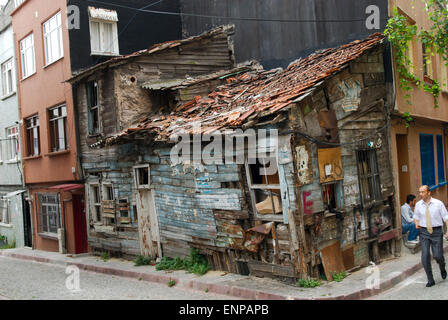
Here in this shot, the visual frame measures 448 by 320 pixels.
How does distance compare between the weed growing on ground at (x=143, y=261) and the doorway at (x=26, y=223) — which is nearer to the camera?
the weed growing on ground at (x=143, y=261)

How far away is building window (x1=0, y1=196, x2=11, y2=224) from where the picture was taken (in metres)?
22.3

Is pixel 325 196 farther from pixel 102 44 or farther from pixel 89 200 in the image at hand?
pixel 102 44

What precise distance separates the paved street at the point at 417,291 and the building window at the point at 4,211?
18844mm

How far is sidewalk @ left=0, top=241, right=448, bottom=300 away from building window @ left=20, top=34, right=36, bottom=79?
9.90 meters

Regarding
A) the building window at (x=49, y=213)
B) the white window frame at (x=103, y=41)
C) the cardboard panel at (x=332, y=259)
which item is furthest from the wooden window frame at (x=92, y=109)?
the cardboard panel at (x=332, y=259)

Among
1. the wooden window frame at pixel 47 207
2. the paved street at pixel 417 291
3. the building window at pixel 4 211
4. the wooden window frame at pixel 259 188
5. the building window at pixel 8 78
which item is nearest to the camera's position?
the paved street at pixel 417 291

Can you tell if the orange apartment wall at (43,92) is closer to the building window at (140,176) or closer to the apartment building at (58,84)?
the apartment building at (58,84)

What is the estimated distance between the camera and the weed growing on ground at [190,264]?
35.5ft

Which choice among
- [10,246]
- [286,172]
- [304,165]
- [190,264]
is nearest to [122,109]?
[190,264]

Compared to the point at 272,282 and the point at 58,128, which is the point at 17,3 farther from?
the point at 272,282

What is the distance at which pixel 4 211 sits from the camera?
22.6 metres

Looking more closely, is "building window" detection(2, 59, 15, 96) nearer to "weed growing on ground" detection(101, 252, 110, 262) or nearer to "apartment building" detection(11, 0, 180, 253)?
"apartment building" detection(11, 0, 180, 253)

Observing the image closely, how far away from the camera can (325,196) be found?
9.65 metres

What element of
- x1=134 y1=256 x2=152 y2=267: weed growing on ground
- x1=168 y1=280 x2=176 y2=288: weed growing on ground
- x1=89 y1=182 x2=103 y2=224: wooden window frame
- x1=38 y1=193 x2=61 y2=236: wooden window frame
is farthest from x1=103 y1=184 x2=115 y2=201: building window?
x1=168 y1=280 x2=176 y2=288: weed growing on ground
